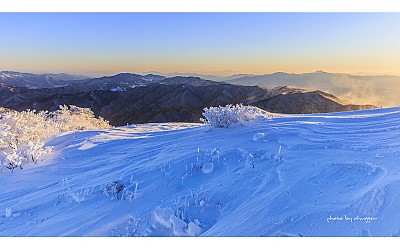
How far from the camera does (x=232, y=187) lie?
13.5ft

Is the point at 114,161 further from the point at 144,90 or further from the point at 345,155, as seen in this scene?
the point at 144,90

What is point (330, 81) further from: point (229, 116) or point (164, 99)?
point (164, 99)

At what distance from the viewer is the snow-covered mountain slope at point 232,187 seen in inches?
131

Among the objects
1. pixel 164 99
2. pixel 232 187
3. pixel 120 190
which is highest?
pixel 232 187

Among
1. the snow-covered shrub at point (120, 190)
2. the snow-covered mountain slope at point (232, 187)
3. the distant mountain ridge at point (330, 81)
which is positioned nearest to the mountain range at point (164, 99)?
the distant mountain ridge at point (330, 81)

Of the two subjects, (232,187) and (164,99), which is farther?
(164,99)

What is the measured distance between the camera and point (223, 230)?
11.0ft

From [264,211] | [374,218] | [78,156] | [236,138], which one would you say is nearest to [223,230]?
[264,211]

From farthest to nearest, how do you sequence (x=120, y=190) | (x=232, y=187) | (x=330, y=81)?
(x=330, y=81), (x=120, y=190), (x=232, y=187)

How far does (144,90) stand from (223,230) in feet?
270

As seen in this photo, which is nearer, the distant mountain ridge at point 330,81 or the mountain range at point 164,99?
the distant mountain ridge at point 330,81

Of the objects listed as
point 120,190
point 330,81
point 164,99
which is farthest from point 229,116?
point 164,99

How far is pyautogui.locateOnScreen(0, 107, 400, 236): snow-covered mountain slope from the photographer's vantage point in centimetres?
332

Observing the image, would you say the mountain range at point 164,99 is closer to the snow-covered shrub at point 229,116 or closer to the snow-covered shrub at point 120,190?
the snow-covered shrub at point 229,116
